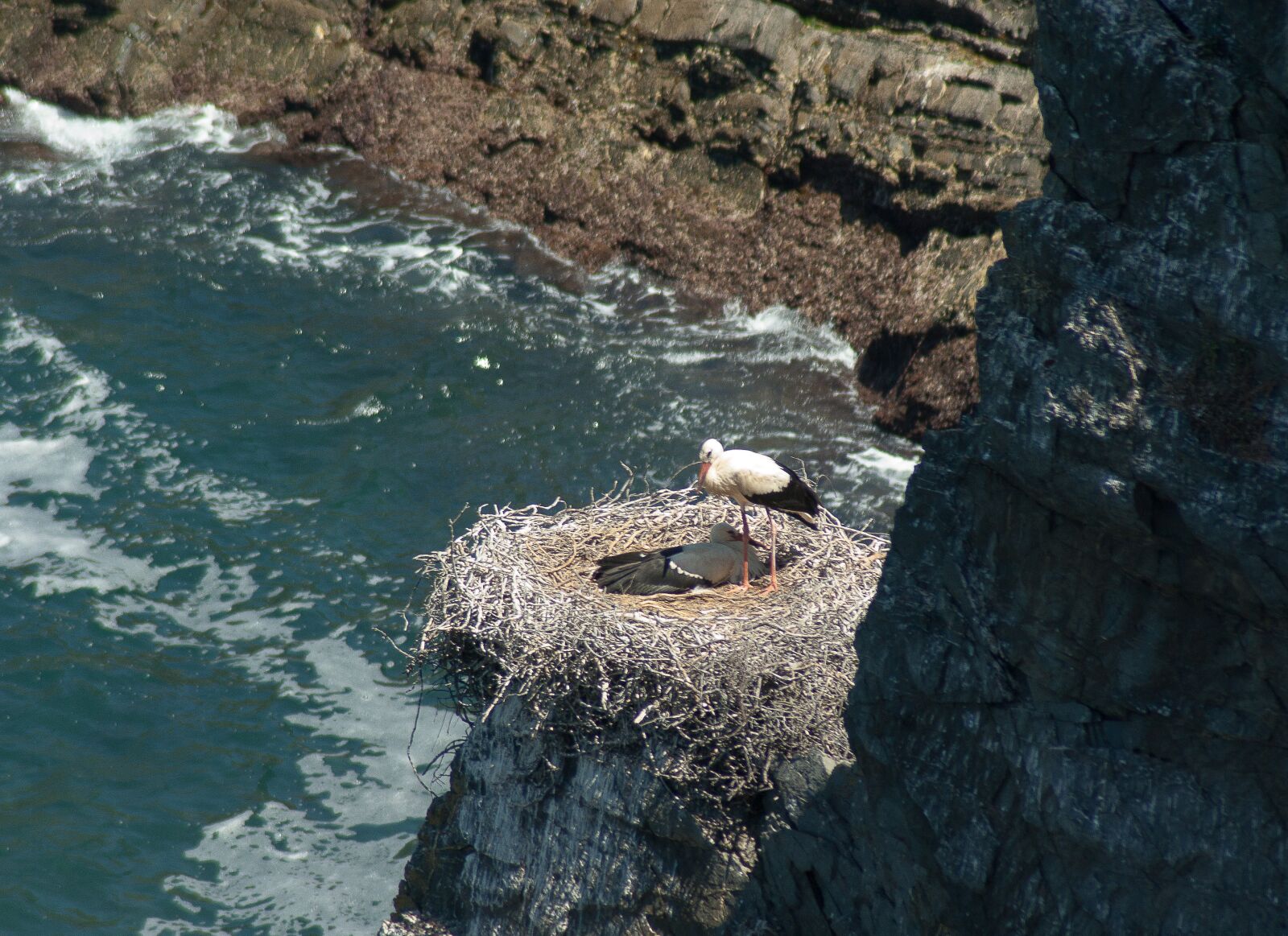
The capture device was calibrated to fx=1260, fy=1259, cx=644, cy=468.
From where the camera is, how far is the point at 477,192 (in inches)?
613

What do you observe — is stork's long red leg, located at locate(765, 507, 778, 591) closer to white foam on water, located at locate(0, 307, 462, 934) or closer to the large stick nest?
the large stick nest

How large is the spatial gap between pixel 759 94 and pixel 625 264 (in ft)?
8.49

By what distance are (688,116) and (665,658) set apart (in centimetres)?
1069

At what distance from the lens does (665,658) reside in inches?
229

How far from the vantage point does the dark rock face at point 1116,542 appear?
11.5 feet

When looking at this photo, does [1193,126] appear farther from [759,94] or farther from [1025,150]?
[759,94]

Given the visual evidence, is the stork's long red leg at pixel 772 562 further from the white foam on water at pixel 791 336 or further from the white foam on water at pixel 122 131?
the white foam on water at pixel 122 131

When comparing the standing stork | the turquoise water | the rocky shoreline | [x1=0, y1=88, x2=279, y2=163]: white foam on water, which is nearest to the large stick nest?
the standing stork

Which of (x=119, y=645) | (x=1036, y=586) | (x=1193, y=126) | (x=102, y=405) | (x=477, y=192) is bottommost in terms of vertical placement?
(x=119, y=645)

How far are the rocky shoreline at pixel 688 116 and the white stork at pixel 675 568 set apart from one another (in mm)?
5720

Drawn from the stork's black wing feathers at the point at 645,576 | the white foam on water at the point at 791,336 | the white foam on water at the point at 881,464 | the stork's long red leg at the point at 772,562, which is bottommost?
the white foam on water at the point at 881,464

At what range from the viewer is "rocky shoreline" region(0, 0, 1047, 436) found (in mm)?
13602

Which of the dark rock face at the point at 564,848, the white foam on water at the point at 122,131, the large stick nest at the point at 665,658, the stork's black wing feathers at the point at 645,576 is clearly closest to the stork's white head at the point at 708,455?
the stork's black wing feathers at the point at 645,576

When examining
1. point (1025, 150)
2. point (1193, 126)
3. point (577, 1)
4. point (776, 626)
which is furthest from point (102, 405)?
point (1193, 126)
